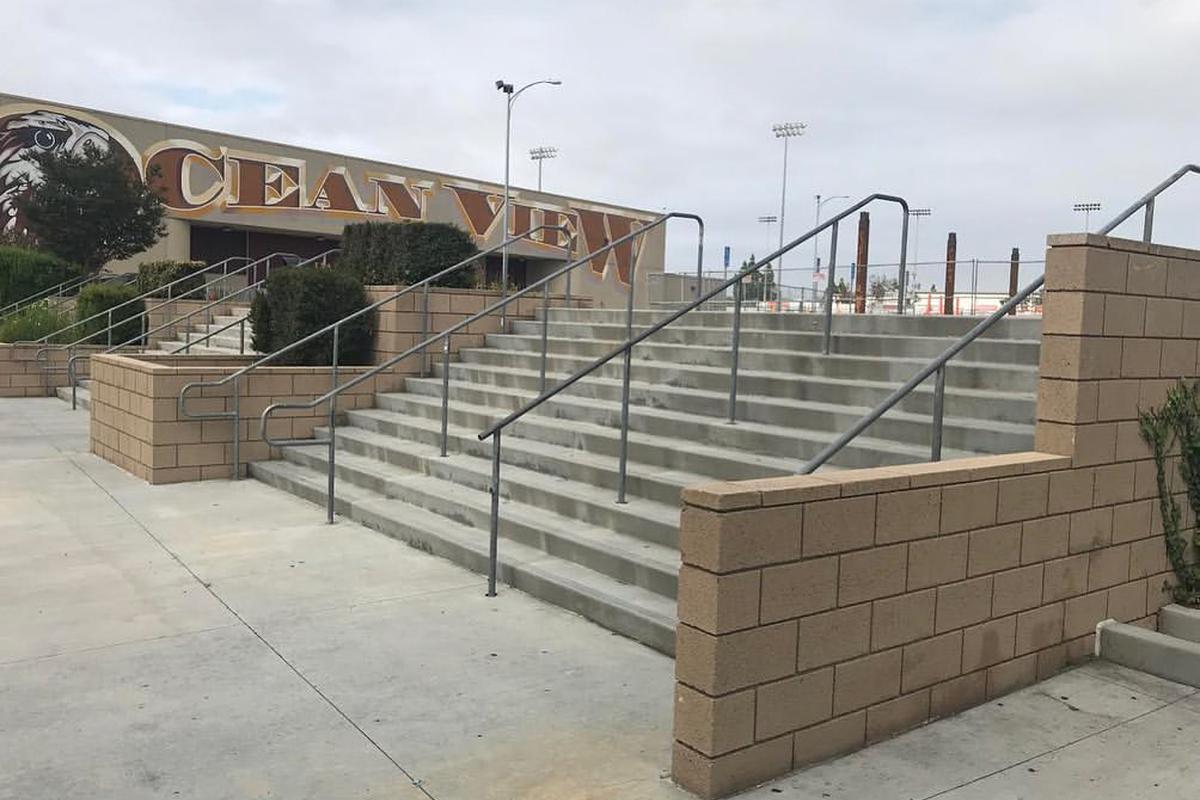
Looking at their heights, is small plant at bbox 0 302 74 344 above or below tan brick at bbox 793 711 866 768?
above

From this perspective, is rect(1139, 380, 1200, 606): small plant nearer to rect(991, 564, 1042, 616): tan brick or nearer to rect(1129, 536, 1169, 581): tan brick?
rect(1129, 536, 1169, 581): tan brick

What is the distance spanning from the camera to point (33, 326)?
16938mm

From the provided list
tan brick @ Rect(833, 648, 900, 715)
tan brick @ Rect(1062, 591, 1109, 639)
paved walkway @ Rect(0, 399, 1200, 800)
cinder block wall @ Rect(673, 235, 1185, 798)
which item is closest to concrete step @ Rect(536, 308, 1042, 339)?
cinder block wall @ Rect(673, 235, 1185, 798)

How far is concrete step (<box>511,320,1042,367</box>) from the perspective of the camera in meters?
6.38

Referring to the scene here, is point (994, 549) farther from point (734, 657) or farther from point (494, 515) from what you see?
point (494, 515)

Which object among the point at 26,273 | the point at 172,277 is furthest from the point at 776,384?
the point at 26,273

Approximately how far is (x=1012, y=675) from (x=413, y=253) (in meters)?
8.67

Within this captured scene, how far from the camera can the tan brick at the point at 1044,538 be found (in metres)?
4.13

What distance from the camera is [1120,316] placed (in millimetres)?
4406

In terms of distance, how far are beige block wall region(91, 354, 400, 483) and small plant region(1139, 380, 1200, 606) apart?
283 inches

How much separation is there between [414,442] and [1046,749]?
595 cm

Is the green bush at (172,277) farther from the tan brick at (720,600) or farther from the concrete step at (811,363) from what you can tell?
the tan brick at (720,600)

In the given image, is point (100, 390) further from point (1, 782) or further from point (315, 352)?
point (1, 782)

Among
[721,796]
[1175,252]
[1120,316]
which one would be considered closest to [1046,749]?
[721,796]
